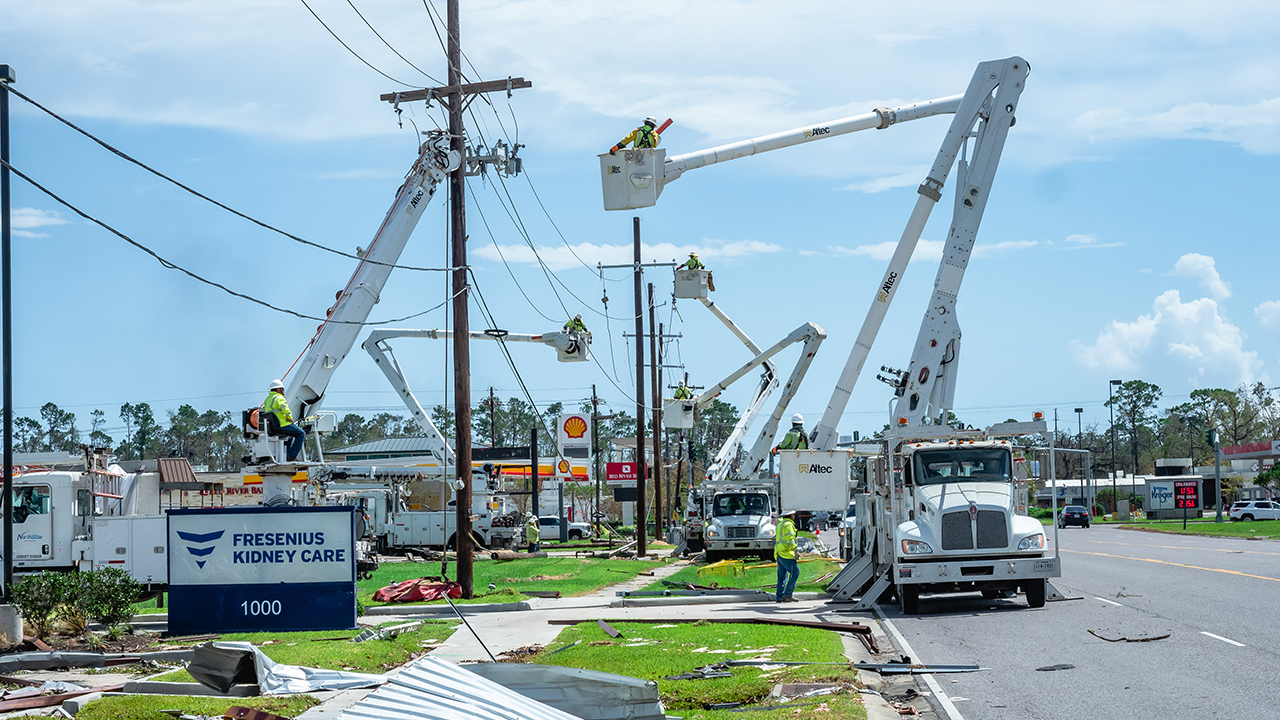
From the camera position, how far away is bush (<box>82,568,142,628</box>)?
16359 millimetres

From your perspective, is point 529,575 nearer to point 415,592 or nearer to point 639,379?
point 415,592

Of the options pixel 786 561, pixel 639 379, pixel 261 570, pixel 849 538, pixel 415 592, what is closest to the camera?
pixel 261 570

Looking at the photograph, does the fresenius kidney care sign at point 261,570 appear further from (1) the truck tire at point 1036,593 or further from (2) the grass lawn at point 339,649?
(1) the truck tire at point 1036,593

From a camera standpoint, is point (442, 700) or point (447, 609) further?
point (447, 609)

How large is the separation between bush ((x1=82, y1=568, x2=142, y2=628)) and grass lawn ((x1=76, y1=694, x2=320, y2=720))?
7017mm

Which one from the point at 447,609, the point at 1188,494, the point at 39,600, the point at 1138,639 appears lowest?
the point at 1188,494

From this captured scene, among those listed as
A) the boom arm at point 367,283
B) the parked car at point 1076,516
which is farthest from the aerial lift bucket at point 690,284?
the parked car at point 1076,516

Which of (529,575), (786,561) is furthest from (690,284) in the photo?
(786,561)

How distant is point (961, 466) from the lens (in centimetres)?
1858

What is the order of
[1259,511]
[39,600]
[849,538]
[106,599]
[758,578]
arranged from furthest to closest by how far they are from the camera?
[1259,511]
[758,578]
[849,538]
[106,599]
[39,600]

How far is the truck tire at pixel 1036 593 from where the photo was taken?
17609 millimetres

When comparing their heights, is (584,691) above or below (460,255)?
below

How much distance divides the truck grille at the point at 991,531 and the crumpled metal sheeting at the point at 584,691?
992 centimetres

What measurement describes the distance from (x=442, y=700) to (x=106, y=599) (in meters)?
11.1
